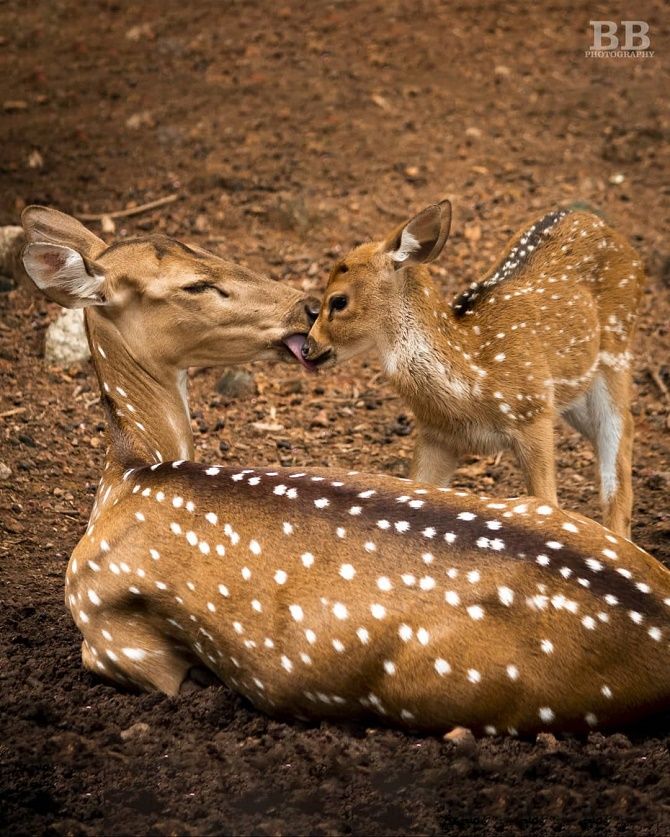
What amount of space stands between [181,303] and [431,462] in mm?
1652

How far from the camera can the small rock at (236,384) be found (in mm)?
7719

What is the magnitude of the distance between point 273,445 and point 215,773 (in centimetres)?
325

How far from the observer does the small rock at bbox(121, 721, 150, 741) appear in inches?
173

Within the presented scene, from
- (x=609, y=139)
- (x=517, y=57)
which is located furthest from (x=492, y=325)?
(x=517, y=57)

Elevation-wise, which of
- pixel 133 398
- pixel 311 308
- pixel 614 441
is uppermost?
pixel 311 308

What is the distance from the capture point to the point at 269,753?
4.18m

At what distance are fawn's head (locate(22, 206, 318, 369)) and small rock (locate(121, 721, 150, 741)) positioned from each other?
1663 millimetres

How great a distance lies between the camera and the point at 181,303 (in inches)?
208

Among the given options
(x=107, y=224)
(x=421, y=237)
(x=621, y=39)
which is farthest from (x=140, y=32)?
(x=421, y=237)

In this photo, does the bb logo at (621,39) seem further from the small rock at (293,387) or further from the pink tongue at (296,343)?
the pink tongue at (296,343)

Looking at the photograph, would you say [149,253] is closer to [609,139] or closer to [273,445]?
[273,445]

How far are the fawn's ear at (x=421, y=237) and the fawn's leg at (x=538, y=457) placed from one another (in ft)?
3.14

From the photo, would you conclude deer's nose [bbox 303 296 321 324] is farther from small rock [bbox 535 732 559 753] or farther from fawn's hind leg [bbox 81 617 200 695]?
small rock [bbox 535 732 559 753]

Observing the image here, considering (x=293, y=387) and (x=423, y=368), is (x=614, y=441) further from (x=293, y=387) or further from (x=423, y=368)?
(x=293, y=387)
